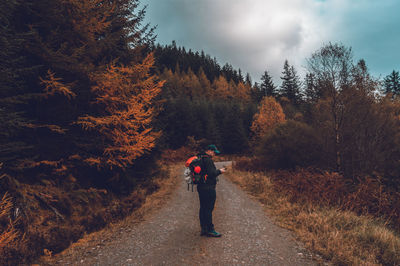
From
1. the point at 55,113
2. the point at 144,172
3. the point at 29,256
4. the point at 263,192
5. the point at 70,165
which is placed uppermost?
the point at 55,113

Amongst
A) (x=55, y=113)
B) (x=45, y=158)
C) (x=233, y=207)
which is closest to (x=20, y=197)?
(x=45, y=158)

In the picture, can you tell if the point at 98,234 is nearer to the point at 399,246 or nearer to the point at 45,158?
the point at 45,158

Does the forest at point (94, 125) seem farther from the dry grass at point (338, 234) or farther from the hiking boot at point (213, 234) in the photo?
the hiking boot at point (213, 234)

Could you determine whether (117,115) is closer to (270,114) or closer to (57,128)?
(57,128)

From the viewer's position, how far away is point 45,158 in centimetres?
589

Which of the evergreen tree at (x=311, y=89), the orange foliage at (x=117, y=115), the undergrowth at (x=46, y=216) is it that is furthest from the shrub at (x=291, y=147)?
the undergrowth at (x=46, y=216)

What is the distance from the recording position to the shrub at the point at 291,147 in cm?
1219

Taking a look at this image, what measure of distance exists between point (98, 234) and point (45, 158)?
118 inches

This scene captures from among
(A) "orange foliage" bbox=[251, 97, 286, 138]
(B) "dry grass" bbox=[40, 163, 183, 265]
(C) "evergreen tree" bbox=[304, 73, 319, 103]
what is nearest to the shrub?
(C) "evergreen tree" bbox=[304, 73, 319, 103]

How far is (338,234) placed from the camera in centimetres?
461

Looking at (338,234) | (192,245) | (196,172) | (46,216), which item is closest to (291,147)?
(338,234)

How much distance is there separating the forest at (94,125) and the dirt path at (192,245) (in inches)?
41.3

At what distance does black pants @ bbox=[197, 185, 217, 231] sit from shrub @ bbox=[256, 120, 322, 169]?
956cm

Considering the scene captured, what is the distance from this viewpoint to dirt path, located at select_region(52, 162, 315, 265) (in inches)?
150
